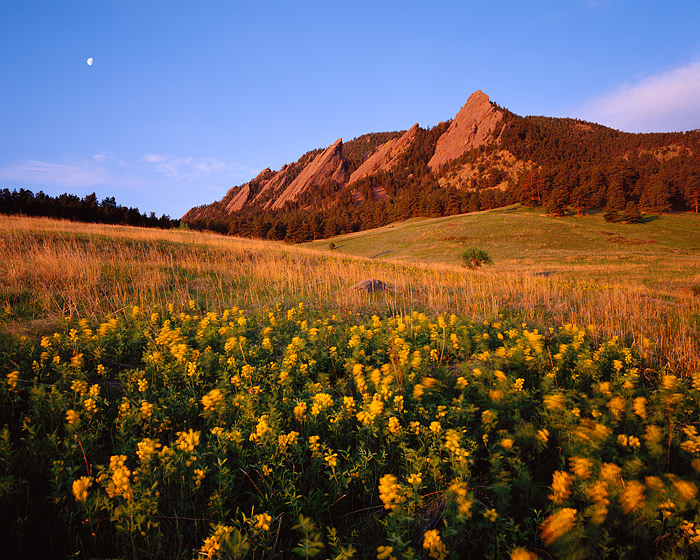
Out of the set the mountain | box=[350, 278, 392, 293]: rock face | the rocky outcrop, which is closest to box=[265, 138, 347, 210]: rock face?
the mountain

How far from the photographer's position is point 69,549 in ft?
5.82

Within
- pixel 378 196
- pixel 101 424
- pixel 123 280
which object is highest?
pixel 378 196

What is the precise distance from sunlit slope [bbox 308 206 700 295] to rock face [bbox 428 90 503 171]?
336ft

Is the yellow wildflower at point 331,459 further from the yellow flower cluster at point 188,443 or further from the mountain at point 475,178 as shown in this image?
the mountain at point 475,178

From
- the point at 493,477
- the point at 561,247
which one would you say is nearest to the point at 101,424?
the point at 493,477

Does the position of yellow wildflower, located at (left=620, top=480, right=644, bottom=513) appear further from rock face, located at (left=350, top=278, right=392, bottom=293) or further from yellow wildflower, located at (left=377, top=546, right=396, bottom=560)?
rock face, located at (left=350, top=278, right=392, bottom=293)

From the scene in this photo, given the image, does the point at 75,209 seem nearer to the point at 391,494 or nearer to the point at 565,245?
the point at 391,494

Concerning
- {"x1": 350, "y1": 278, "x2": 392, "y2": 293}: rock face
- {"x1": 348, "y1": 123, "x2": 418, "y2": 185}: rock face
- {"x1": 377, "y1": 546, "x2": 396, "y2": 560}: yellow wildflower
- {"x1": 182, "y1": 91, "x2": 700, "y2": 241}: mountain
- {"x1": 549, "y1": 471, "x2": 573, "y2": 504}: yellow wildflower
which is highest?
{"x1": 348, "y1": 123, "x2": 418, "y2": 185}: rock face

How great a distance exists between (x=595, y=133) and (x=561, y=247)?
160436 mm

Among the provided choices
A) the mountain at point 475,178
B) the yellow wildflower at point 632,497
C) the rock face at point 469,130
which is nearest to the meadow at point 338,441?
the yellow wildflower at point 632,497

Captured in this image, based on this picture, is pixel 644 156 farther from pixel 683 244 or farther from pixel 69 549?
pixel 69 549

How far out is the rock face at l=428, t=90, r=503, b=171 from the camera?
14300 cm

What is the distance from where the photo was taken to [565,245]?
37.4m

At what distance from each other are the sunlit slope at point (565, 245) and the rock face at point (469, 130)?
10252 cm
